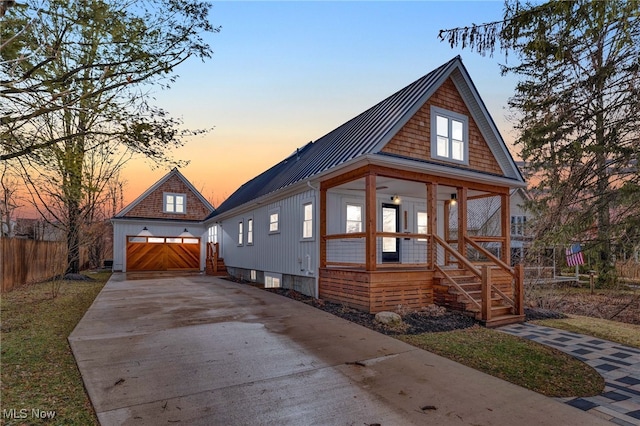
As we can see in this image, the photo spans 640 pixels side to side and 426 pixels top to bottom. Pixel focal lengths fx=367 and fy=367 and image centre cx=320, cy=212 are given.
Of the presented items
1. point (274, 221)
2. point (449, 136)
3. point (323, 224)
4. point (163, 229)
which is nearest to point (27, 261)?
point (274, 221)

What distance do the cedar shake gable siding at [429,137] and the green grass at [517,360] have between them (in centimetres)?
443

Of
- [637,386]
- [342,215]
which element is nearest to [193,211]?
[342,215]

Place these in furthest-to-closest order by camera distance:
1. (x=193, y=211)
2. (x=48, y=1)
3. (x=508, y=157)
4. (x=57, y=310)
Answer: (x=193, y=211)
(x=508, y=157)
(x=57, y=310)
(x=48, y=1)

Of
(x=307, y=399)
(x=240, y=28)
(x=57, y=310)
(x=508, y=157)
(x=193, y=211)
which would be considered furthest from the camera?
(x=193, y=211)

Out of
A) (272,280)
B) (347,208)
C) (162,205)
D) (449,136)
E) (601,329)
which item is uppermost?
(449,136)

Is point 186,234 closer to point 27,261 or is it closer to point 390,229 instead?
point 27,261

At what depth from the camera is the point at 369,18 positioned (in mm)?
11047

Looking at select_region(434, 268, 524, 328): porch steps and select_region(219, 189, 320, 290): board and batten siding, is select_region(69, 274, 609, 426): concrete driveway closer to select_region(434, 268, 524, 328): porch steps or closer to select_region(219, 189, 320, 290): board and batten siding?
select_region(434, 268, 524, 328): porch steps

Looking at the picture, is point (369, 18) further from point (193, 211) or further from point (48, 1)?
point (193, 211)

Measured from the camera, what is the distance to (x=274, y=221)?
13156mm

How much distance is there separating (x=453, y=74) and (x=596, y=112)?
11.6 ft

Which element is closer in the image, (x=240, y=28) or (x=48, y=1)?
(x=48, y=1)

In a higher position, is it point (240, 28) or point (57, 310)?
point (240, 28)

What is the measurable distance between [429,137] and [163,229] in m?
18.9
